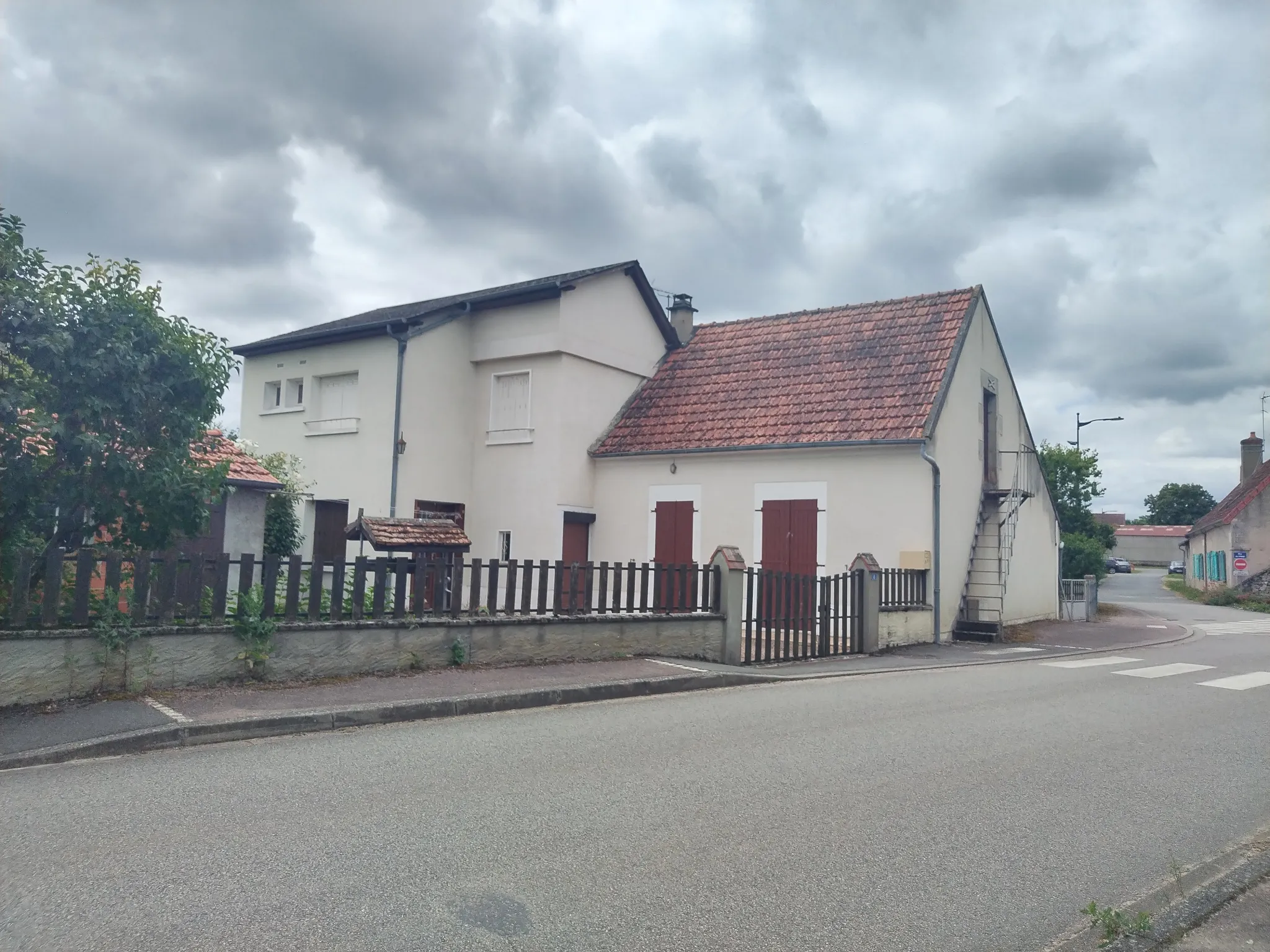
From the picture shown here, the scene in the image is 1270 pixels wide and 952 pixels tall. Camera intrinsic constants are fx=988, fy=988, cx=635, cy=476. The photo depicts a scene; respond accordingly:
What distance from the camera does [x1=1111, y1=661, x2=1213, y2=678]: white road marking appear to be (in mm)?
13072

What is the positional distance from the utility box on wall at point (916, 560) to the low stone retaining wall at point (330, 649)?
5.62 metres

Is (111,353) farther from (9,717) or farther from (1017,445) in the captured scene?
(1017,445)

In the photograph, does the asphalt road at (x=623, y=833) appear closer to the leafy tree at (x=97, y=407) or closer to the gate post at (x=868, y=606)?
the leafy tree at (x=97, y=407)

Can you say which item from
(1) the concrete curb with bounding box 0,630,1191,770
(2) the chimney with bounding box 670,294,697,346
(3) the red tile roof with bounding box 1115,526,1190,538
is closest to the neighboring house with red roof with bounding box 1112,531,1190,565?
(3) the red tile roof with bounding box 1115,526,1190,538

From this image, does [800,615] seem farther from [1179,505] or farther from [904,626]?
[1179,505]

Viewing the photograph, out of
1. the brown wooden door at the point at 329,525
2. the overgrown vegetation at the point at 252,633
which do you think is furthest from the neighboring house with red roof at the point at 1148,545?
the overgrown vegetation at the point at 252,633

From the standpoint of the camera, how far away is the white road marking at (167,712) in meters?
7.53

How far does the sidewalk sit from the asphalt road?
0.24 m

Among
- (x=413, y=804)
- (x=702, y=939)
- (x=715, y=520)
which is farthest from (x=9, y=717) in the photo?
(x=715, y=520)

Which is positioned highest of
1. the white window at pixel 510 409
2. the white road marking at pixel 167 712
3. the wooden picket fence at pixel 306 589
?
the white window at pixel 510 409

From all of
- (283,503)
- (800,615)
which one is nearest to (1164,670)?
(800,615)

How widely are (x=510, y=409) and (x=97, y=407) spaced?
13057mm

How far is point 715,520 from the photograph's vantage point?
19797 mm

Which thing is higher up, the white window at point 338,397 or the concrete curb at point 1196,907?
the white window at point 338,397
